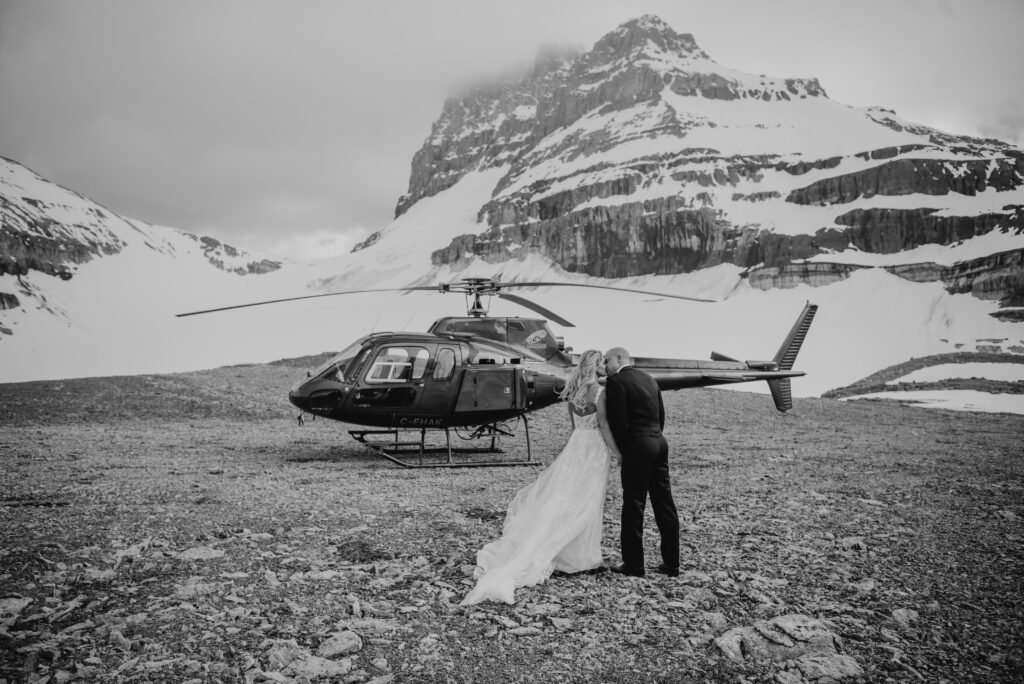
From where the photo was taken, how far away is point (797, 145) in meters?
132

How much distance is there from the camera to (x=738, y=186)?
395 feet

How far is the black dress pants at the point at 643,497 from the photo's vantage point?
5.68 m

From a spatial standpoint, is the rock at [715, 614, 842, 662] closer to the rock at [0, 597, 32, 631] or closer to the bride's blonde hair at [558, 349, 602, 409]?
the bride's blonde hair at [558, 349, 602, 409]

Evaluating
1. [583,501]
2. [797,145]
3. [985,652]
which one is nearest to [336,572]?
[583,501]

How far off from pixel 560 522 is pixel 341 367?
688 centimetres

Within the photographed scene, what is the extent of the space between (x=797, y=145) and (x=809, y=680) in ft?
488

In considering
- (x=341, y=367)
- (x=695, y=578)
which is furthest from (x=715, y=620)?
(x=341, y=367)

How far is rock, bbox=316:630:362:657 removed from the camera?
4.24 metres

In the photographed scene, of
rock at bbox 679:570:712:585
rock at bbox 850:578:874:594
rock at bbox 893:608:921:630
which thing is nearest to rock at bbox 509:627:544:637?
rock at bbox 679:570:712:585

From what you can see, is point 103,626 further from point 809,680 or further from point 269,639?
point 809,680

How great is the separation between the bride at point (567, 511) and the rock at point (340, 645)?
121cm

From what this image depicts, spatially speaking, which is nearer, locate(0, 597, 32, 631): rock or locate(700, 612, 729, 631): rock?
locate(0, 597, 32, 631): rock

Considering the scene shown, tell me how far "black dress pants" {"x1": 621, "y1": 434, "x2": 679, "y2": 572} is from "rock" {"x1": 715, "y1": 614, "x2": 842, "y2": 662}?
1111 millimetres

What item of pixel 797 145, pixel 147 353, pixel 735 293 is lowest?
pixel 147 353
